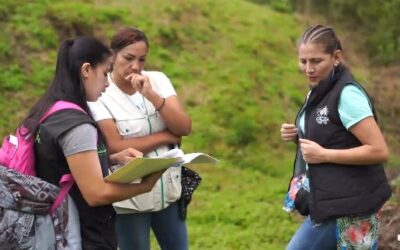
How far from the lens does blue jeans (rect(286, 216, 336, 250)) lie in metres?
3.54

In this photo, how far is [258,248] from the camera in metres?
6.82

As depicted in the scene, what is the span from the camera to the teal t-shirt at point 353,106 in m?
3.36

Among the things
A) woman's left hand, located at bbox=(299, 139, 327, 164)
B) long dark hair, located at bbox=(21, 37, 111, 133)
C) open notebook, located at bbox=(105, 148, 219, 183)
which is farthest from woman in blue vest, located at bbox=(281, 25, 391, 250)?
long dark hair, located at bbox=(21, 37, 111, 133)

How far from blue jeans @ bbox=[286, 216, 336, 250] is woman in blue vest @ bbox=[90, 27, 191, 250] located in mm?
730

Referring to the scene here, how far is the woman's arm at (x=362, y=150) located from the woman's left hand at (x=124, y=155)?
2.70ft

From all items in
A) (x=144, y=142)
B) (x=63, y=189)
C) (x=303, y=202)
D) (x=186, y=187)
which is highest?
(x=63, y=189)

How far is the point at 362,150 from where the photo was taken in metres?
3.36

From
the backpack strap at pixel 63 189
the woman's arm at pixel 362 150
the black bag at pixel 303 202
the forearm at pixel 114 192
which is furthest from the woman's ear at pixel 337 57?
the backpack strap at pixel 63 189

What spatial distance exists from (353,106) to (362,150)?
19 centimetres

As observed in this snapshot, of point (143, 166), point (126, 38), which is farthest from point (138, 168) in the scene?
point (126, 38)

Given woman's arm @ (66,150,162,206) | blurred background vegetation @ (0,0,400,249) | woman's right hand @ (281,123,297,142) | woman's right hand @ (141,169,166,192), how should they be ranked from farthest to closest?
blurred background vegetation @ (0,0,400,249), woman's right hand @ (281,123,297,142), woman's right hand @ (141,169,166,192), woman's arm @ (66,150,162,206)

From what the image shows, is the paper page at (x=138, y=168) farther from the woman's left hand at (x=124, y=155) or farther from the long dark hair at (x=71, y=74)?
the woman's left hand at (x=124, y=155)

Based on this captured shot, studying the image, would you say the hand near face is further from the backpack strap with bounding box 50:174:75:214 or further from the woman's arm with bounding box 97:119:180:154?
the backpack strap with bounding box 50:174:75:214

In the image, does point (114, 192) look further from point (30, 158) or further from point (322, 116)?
point (322, 116)
